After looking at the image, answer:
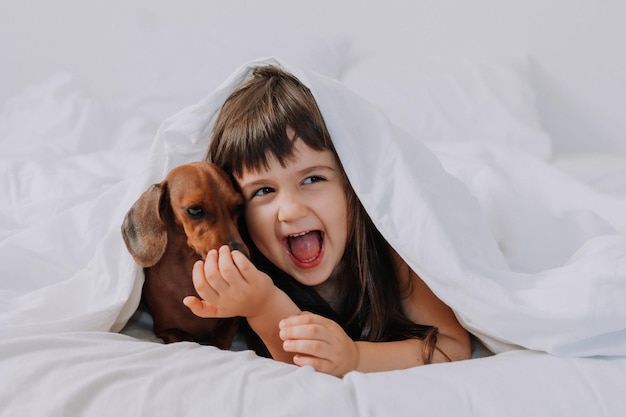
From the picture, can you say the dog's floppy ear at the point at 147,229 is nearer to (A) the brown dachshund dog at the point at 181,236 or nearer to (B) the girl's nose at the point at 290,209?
(A) the brown dachshund dog at the point at 181,236

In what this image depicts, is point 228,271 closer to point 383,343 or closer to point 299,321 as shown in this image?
point 299,321

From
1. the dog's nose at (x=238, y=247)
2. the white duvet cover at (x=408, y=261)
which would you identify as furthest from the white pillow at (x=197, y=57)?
the dog's nose at (x=238, y=247)

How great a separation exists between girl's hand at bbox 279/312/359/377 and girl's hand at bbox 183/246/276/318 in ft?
0.21

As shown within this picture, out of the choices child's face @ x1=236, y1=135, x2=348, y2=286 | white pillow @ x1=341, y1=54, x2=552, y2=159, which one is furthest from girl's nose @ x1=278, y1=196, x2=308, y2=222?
white pillow @ x1=341, y1=54, x2=552, y2=159

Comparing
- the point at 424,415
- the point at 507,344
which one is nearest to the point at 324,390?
the point at 424,415

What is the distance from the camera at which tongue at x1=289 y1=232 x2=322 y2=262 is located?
124 centimetres

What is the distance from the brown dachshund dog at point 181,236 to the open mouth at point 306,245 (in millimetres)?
113

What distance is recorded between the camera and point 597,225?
4.67 ft

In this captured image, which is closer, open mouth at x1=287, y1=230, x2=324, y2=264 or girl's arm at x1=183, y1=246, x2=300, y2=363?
girl's arm at x1=183, y1=246, x2=300, y2=363

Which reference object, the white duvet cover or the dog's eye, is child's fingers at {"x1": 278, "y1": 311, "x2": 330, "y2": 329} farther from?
the dog's eye

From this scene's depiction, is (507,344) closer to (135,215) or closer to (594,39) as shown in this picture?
(135,215)

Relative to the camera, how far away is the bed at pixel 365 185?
874mm

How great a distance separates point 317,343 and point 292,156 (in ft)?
1.09

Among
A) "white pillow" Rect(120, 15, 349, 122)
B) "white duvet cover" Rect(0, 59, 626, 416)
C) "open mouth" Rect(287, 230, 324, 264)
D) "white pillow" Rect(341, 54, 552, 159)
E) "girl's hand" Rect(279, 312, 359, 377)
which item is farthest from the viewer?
"white pillow" Rect(120, 15, 349, 122)
